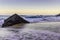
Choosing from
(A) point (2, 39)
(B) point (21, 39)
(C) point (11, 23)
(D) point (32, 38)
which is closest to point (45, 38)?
(D) point (32, 38)

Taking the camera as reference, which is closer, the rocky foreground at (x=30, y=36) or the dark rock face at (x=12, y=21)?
the rocky foreground at (x=30, y=36)

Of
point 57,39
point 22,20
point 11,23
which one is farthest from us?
point 22,20

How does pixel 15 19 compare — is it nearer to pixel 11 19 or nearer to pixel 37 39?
pixel 11 19

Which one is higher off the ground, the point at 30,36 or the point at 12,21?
the point at 12,21

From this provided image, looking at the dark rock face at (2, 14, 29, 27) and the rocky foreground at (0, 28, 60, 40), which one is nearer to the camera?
the rocky foreground at (0, 28, 60, 40)

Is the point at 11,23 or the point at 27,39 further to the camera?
the point at 11,23

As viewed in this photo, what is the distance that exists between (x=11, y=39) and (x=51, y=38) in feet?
2.72

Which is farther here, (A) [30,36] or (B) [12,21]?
(B) [12,21]

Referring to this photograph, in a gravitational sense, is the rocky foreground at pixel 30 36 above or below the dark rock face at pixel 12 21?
below

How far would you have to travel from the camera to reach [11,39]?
9.59 ft

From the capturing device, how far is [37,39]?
292 centimetres

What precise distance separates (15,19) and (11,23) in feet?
0.94

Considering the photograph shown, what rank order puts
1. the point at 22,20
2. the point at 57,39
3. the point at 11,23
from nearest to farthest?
1. the point at 57,39
2. the point at 11,23
3. the point at 22,20

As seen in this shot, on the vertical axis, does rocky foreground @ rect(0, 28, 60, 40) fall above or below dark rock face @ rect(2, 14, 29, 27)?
below
